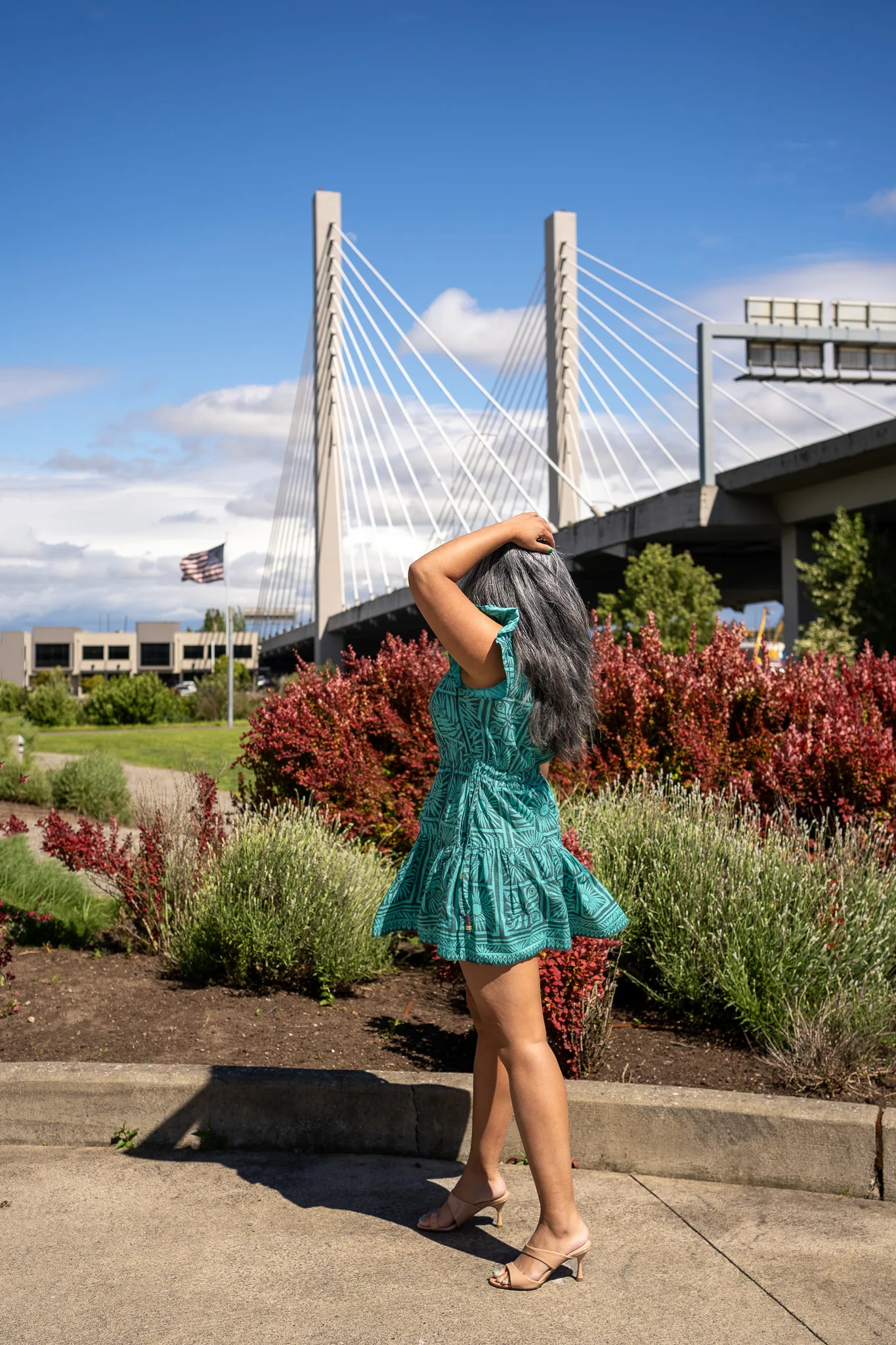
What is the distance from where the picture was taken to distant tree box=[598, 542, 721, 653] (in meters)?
20.2

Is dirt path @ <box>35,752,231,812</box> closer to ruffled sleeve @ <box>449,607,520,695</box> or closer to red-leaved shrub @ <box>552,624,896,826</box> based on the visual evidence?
red-leaved shrub @ <box>552,624,896,826</box>

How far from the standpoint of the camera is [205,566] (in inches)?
1908

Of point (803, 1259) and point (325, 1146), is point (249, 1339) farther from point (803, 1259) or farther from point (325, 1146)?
point (803, 1259)

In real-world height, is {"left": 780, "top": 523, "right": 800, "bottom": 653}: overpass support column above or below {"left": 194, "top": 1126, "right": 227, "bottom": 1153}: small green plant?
above

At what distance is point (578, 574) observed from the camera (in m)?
29.5

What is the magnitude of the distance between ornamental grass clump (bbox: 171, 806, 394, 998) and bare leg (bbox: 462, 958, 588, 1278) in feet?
6.60

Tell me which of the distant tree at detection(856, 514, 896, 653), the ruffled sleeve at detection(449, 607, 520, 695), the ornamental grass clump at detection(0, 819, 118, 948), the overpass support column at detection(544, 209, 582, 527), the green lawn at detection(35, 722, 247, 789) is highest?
the overpass support column at detection(544, 209, 582, 527)

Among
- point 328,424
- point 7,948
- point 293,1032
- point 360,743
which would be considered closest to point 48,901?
point 7,948

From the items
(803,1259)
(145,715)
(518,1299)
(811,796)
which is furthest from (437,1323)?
(145,715)

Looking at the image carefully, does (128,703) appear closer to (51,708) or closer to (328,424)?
(51,708)

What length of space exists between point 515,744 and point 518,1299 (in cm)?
131

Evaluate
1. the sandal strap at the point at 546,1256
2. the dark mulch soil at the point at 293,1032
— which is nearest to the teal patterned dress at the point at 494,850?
the sandal strap at the point at 546,1256

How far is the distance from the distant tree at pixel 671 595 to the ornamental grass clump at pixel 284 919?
602 inches

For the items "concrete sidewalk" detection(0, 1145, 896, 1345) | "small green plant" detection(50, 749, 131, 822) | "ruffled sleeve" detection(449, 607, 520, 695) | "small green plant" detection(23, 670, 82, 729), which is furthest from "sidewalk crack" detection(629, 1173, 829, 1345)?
"small green plant" detection(23, 670, 82, 729)
